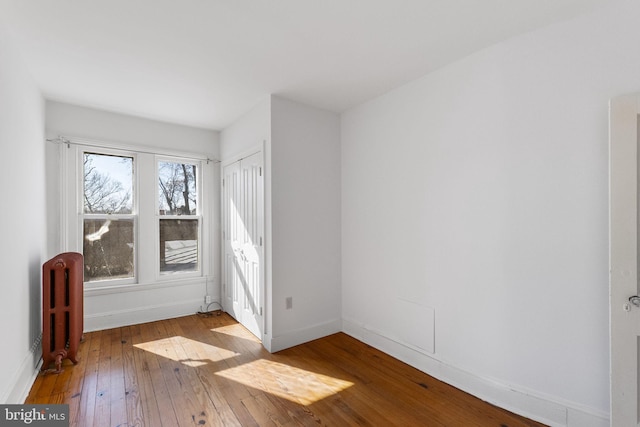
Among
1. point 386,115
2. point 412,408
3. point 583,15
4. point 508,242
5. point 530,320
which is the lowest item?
point 412,408

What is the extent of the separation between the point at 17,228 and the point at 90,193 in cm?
152

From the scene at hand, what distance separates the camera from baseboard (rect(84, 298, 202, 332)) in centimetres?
353

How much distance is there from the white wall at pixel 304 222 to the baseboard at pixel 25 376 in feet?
6.20

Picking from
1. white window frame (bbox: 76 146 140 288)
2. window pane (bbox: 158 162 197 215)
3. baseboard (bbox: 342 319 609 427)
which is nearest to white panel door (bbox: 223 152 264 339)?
window pane (bbox: 158 162 197 215)

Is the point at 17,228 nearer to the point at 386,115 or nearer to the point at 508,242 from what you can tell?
the point at 386,115

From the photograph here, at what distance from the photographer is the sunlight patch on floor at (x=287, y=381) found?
2.29 m

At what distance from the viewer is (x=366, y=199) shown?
328 cm

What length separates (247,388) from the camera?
2363 millimetres

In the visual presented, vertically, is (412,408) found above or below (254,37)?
below

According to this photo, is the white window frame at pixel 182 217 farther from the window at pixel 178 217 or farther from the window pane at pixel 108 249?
the window pane at pixel 108 249

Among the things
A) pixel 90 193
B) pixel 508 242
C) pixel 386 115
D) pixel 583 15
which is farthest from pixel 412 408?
pixel 90 193

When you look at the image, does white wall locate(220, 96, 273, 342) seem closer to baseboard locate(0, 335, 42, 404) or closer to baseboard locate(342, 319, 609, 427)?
baseboard locate(342, 319, 609, 427)

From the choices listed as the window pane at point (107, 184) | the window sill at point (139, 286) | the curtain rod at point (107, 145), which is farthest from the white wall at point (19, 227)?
the window sill at point (139, 286)

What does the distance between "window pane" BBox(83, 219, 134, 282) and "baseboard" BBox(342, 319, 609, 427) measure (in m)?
3.34
